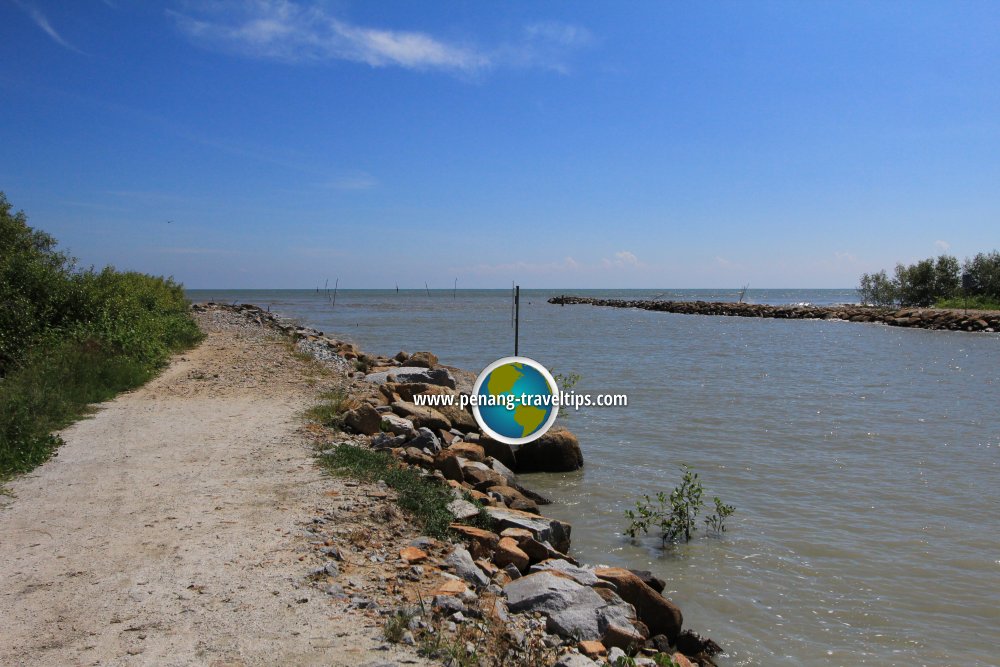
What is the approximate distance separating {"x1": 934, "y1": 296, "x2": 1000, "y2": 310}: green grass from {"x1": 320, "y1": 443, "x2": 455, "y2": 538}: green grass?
49.9 metres

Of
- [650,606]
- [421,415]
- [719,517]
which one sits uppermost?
[421,415]

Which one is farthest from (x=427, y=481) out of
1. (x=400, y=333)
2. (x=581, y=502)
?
(x=400, y=333)

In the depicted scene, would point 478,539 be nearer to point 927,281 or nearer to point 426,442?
point 426,442

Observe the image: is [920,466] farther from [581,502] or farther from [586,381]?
[586,381]

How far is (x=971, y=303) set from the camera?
155 feet

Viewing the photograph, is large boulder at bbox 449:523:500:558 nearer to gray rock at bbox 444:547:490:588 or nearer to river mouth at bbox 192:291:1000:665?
gray rock at bbox 444:547:490:588

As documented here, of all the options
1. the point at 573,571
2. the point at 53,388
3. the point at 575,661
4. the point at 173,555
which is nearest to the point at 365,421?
the point at 173,555

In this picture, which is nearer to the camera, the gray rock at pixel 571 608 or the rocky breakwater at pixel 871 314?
the gray rock at pixel 571 608

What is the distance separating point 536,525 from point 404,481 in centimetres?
142

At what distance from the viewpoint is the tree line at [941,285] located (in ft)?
157

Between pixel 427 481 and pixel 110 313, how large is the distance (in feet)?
40.4

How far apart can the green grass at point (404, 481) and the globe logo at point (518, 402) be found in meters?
2.61

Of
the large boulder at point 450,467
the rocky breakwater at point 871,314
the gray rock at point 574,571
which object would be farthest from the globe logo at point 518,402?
the rocky breakwater at point 871,314

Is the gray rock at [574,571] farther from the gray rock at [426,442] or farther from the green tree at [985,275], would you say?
the green tree at [985,275]
